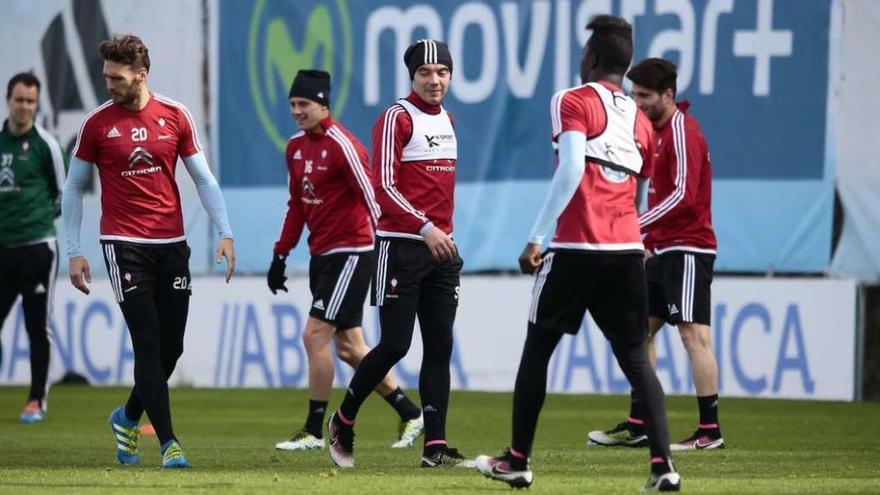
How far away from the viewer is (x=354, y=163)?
1045cm

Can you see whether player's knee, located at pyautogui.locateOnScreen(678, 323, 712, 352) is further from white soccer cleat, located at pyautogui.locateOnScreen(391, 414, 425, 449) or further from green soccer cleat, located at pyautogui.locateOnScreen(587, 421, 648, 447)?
white soccer cleat, located at pyautogui.locateOnScreen(391, 414, 425, 449)

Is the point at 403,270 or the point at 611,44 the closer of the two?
the point at 611,44

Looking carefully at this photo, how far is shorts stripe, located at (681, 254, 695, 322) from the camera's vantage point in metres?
10.5

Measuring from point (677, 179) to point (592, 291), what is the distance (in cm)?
319

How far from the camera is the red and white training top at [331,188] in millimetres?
10523

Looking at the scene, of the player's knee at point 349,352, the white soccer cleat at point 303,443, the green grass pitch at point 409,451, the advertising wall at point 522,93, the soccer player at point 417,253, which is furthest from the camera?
the advertising wall at point 522,93

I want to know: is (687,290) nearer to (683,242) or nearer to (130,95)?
(683,242)

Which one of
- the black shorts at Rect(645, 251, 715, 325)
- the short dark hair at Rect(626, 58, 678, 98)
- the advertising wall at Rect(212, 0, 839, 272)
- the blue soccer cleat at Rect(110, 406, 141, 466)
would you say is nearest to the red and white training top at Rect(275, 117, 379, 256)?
the short dark hair at Rect(626, 58, 678, 98)

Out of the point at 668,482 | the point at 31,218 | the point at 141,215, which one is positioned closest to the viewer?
the point at 668,482

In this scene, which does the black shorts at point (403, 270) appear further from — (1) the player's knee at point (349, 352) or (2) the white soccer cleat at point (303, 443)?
(1) the player's knee at point (349, 352)

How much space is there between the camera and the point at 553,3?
15.5m

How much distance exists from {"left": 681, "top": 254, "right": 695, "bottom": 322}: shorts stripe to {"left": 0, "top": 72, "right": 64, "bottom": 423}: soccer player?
5.29 metres

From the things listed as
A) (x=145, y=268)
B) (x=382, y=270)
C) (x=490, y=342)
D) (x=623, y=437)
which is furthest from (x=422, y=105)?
(x=490, y=342)

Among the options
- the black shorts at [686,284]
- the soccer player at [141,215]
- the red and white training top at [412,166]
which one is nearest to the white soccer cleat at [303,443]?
the soccer player at [141,215]
